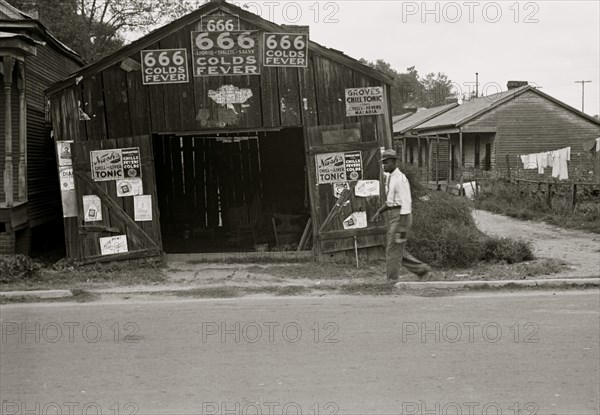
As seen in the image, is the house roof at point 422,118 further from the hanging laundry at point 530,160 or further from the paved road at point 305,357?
the paved road at point 305,357

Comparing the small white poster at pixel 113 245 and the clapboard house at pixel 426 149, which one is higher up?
the clapboard house at pixel 426 149

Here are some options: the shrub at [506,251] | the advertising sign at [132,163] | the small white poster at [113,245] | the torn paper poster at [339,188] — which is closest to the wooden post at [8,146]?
the small white poster at [113,245]

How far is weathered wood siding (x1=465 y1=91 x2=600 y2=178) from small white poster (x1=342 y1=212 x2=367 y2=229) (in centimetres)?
2272

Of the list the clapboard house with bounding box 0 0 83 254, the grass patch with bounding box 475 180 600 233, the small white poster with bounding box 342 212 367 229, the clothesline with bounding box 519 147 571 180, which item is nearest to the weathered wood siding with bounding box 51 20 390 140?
the clapboard house with bounding box 0 0 83 254

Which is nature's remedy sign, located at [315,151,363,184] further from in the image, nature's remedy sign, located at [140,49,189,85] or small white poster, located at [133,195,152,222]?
small white poster, located at [133,195,152,222]

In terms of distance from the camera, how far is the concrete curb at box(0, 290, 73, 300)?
33.5 feet

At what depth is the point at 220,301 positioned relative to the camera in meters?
9.89

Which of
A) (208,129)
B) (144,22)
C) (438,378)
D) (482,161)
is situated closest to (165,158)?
(208,129)

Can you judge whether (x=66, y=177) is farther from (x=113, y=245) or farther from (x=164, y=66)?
(x=164, y=66)

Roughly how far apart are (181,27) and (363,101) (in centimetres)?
349

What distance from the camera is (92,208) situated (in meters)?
12.8

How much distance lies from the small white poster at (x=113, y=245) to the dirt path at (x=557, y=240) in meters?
7.46

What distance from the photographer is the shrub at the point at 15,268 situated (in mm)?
11125

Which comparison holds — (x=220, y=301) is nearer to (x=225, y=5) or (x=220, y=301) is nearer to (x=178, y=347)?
(x=178, y=347)
